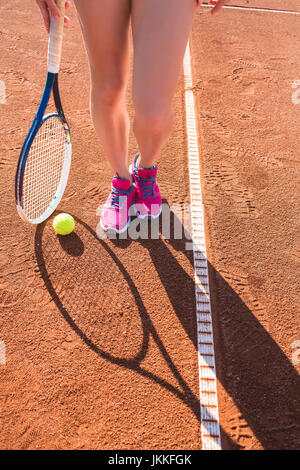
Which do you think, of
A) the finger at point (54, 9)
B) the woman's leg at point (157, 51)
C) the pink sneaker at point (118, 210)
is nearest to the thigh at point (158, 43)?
the woman's leg at point (157, 51)

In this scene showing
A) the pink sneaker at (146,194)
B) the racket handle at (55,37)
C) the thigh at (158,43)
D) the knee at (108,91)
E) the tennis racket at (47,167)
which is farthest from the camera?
the pink sneaker at (146,194)

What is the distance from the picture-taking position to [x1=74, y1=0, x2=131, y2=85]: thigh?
1.56 meters

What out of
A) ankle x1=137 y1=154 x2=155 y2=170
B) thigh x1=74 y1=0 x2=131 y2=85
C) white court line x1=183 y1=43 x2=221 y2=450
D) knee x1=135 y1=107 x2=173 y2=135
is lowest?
white court line x1=183 y1=43 x2=221 y2=450

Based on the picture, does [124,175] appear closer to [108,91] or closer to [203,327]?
[108,91]

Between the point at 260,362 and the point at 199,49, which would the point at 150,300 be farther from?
the point at 199,49

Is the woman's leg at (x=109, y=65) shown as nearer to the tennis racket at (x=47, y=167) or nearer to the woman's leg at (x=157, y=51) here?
the woman's leg at (x=157, y=51)

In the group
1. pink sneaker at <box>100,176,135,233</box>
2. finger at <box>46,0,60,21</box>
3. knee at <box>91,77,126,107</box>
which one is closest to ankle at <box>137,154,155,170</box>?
pink sneaker at <box>100,176,135,233</box>

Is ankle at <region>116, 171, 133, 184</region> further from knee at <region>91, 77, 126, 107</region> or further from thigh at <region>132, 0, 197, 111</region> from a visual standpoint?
thigh at <region>132, 0, 197, 111</region>

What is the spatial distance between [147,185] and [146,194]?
6 centimetres

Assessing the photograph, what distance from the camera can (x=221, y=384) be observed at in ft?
5.40

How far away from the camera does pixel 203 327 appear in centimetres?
182

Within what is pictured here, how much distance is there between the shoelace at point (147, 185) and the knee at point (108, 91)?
18.9 inches

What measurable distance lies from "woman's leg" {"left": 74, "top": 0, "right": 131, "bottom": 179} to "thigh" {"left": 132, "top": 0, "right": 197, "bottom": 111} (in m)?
0.09

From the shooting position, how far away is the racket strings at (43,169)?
2115 millimetres
